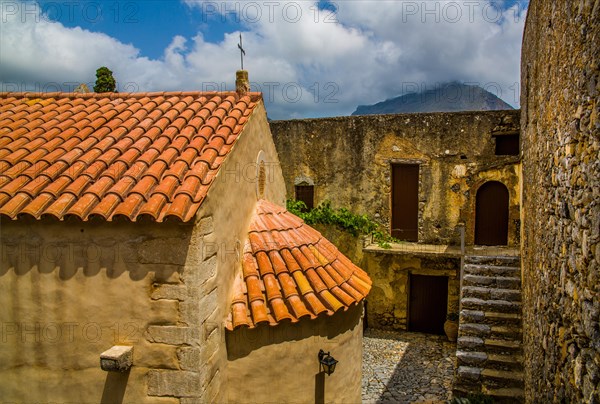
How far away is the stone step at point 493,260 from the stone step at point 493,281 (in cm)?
52

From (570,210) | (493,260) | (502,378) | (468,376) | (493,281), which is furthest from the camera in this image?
(493,260)

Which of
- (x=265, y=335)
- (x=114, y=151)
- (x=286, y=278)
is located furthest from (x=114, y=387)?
(x=114, y=151)

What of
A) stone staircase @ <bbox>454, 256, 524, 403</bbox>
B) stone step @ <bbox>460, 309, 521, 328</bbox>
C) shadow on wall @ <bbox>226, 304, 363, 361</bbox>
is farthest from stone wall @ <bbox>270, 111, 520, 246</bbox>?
shadow on wall @ <bbox>226, 304, 363, 361</bbox>

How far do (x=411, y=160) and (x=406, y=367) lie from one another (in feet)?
20.9

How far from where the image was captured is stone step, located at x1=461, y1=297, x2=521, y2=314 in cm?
803

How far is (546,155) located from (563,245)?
5.33 feet

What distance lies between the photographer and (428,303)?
12281 mm

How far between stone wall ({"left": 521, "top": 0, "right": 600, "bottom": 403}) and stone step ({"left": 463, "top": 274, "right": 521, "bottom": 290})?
4277mm

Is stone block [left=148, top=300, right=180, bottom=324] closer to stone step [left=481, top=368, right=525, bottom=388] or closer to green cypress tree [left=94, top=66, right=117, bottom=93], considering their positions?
stone step [left=481, top=368, right=525, bottom=388]

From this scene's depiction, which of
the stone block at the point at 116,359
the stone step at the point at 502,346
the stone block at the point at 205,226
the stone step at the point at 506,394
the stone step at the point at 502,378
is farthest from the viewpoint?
the stone step at the point at 502,346

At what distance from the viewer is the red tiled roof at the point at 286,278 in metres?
4.48

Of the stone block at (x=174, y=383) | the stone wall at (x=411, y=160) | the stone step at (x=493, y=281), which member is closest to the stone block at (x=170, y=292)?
the stone block at (x=174, y=383)

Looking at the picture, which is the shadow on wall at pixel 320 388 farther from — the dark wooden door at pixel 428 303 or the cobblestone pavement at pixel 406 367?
A: the dark wooden door at pixel 428 303

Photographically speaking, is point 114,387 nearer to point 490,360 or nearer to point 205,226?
point 205,226
